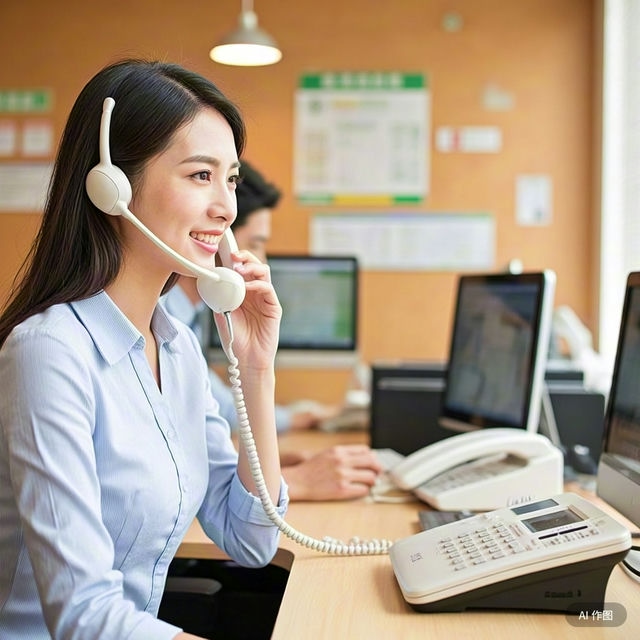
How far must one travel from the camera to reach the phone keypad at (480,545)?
42.3 inches

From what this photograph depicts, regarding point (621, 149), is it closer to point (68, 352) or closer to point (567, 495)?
point (567, 495)

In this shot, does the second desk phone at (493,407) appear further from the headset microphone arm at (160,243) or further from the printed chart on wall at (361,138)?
the printed chart on wall at (361,138)

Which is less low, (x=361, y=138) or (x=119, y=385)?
(x=361, y=138)

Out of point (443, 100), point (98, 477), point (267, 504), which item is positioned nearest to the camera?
point (98, 477)

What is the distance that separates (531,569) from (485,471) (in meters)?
0.64

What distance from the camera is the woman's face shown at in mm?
1166

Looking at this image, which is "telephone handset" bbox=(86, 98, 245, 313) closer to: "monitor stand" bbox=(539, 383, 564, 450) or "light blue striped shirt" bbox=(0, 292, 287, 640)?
"light blue striped shirt" bbox=(0, 292, 287, 640)

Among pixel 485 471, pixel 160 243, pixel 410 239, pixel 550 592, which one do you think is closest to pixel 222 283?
pixel 160 243

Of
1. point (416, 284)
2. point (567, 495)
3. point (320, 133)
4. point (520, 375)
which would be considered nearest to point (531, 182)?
point (416, 284)

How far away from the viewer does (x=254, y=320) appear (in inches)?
55.0

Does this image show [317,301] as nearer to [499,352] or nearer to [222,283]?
[499,352]

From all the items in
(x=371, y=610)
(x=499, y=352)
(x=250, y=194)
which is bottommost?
(x=371, y=610)

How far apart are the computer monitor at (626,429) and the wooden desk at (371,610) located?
0.12 metres

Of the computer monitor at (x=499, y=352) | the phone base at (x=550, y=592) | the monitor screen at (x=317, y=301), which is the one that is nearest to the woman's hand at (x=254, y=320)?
the phone base at (x=550, y=592)
